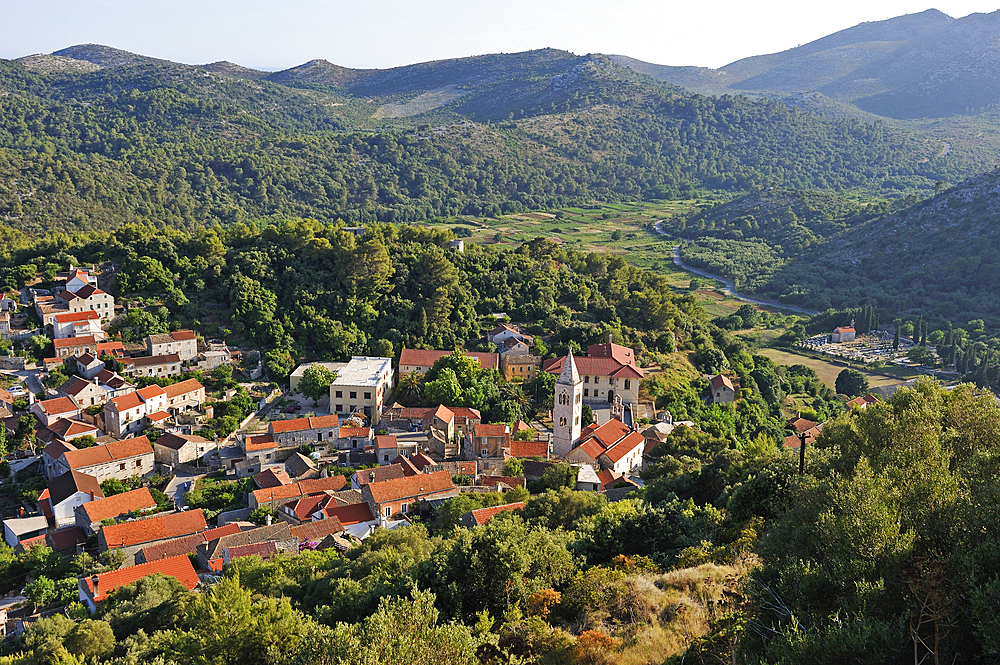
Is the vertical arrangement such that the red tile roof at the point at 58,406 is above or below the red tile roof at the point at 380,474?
above

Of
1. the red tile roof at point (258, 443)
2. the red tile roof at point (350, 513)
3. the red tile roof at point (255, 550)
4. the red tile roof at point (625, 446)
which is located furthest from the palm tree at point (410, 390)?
the red tile roof at point (255, 550)

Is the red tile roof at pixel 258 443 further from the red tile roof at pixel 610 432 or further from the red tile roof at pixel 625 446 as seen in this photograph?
the red tile roof at pixel 625 446

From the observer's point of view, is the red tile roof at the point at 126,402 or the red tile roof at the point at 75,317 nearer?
the red tile roof at the point at 126,402

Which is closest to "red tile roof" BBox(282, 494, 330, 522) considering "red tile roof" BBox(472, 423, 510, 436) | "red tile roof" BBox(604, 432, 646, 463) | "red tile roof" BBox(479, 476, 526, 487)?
"red tile roof" BBox(479, 476, 526, 487)

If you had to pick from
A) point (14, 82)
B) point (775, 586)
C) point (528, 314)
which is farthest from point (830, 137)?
point (775, 586)

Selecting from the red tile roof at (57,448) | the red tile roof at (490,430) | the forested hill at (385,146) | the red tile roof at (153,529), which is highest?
the forested hill at (385,146)

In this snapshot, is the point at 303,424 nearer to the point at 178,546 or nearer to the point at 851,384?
the point at 178,546
